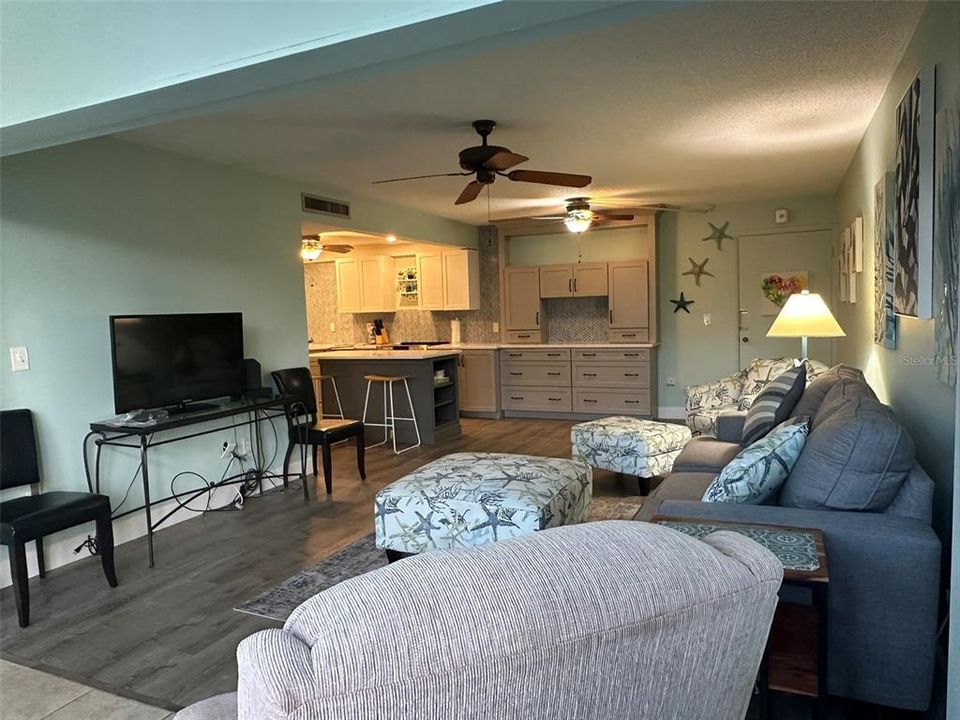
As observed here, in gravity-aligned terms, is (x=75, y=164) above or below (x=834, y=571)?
above

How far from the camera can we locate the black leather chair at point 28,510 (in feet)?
9.17

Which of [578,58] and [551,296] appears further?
[551,296]

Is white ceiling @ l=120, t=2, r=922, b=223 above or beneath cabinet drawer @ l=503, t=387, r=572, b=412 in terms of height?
above

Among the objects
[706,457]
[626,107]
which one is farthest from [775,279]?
[706,457]

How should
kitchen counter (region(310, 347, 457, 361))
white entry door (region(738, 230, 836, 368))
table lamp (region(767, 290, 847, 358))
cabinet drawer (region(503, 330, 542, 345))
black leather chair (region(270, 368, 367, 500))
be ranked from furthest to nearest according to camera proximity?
cabinet drawer (region(503, 330, 542, 345))
white entry door (region(738, 230, 836, 368))
kitchen counter (region(310, 347, 457, 361))
black leather chair (region(270, 368, 367, 500))
table lamp (region(767, 290, 847, 358))

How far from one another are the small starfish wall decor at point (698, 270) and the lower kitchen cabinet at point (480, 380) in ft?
7.99

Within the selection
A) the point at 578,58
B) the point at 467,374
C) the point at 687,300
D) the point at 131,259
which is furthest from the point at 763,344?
the point at 131,259

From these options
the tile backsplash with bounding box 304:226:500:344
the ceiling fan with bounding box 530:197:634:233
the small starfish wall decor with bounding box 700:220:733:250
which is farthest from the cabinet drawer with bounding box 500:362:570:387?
the small starfish wall decor with bounding box 700:220:733:250

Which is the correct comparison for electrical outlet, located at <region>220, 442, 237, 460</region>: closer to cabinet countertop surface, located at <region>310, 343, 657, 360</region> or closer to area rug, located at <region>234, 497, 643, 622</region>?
area rug, located at <region>234, 497, 643, 622</region>

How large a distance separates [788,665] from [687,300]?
6.07m

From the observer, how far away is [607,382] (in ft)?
24.1

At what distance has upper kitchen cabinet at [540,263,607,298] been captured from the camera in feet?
24.6

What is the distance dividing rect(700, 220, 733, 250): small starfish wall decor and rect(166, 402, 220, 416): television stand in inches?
219

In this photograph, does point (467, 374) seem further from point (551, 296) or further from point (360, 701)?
point (360, 701)
